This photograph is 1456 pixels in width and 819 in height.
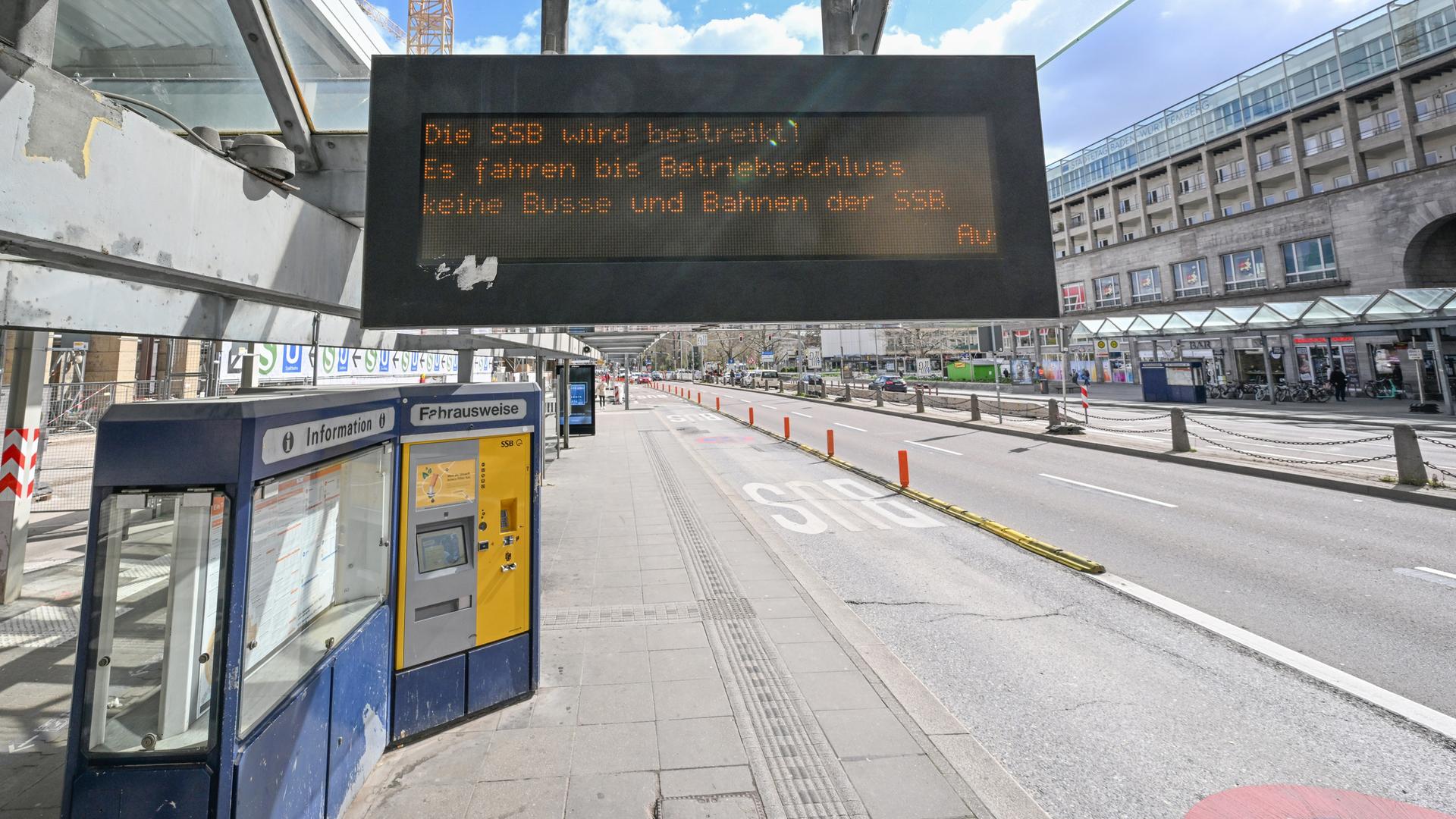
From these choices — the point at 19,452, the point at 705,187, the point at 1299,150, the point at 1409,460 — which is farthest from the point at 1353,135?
the point at 19,452

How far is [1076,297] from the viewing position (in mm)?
48094

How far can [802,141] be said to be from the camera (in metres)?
3.26

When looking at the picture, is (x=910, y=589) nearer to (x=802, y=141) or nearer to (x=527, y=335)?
(x=802, y=141)

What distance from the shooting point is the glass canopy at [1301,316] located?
20.4m

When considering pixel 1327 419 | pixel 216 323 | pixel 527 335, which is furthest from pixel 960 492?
pixel 1327 419

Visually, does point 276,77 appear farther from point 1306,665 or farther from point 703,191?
point 1306,665

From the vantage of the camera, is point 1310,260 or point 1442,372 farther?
point 1310,260

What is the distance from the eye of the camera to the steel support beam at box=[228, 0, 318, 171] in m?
2.96

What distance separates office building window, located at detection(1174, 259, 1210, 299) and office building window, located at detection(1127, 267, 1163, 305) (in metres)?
1.27

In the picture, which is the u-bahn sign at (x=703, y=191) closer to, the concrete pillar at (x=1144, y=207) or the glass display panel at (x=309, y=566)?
the glass display panel at (x=309, y=566)

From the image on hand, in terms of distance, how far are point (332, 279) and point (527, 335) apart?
5.09 metres

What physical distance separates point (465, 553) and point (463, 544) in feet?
0.21

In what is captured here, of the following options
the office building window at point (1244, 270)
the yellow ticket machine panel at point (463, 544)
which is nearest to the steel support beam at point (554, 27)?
the yellow ticket machine panel at point (463, 544)

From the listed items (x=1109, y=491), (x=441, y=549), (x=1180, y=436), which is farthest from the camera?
(x=1180, y=436)
